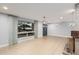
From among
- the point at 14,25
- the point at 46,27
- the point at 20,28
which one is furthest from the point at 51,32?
the point at 14,25

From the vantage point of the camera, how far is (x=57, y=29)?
16.5 metres

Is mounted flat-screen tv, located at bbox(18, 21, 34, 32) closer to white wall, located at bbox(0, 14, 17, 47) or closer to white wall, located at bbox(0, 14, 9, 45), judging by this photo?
white wall, located at bbox(0, 14, 17, 47)

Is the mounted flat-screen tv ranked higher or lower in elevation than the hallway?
higher

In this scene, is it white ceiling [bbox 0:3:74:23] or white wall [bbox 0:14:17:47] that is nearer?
white ceiling [bbox 0:3:74:23]

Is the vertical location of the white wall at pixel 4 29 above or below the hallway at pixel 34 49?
above

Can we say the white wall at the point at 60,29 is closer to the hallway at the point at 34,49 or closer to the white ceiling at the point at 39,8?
the hallway at the point at 34,49

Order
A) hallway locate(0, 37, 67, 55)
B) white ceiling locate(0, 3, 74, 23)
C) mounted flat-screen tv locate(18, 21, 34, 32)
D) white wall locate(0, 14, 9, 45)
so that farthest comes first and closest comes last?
mounted flat-screen tv locate(18, 21, 34, 32) → white wall locate(0, 14, 9, 45) → hallway locate(0, 37, 67, 55) → white ceiling locate(0, 3, 74, 23)

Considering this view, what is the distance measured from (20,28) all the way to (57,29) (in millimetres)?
8118

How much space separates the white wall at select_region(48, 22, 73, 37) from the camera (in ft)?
47.7

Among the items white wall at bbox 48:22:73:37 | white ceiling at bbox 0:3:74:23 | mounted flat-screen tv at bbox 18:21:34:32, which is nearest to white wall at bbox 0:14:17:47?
white ceiling at bbox 0:3:74:23

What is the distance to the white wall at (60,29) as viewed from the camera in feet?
47.7

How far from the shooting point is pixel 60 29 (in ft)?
52.1

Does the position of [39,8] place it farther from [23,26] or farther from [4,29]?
[23,26]

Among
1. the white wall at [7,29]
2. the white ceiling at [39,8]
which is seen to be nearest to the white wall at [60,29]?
the white wall at [7,29]
